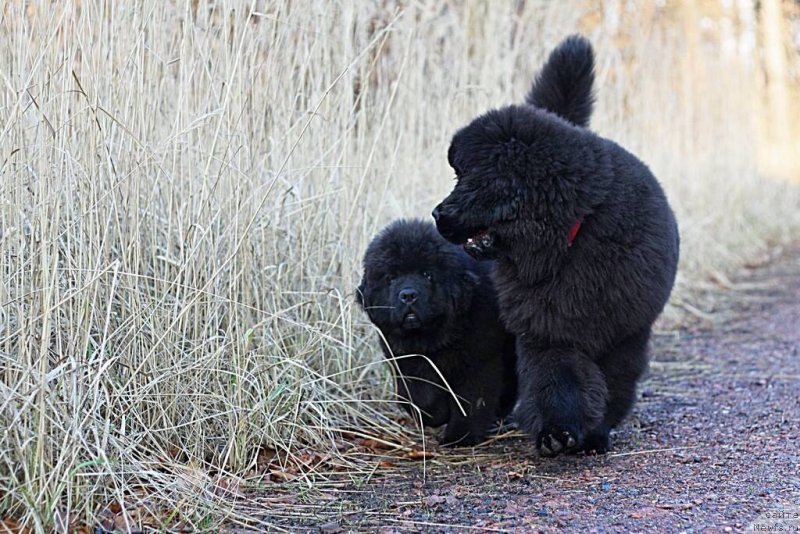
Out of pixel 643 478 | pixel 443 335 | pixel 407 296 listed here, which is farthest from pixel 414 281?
pixel 643 478

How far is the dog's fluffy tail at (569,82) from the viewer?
4277mm

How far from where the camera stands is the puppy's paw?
11.2 ft

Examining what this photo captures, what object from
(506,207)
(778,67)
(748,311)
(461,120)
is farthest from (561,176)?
(778,67)

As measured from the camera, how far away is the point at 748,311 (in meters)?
7.32

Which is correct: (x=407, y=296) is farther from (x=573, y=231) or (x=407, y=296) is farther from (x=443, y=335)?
(x=573, y=231)

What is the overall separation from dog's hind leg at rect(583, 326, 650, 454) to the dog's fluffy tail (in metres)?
1.21

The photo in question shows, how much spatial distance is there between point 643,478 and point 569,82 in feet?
6.26

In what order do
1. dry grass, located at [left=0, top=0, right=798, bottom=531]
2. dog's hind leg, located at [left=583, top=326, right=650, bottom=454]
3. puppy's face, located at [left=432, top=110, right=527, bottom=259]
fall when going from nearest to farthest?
dry grass, located at [left=0, top=0, right=798, bottom=531] < puppy's face, located at [left=432, top=110, right=527, bottom=259] < dog's hind leg, located at [left=583, top=326, right=650, bottom=454]

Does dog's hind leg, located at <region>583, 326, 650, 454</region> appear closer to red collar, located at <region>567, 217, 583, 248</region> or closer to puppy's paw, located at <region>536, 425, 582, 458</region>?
puppy's paw, located at <region>536, 425, 582, 458</region>

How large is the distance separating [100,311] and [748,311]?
564cm

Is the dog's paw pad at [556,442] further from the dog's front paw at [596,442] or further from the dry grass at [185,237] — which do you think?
the dry grass at [185,237]

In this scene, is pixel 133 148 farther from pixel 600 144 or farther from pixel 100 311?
pixel 600 144

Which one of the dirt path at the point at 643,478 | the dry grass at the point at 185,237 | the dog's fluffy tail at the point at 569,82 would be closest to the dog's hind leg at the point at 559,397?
the dirt path at the point at 643,478

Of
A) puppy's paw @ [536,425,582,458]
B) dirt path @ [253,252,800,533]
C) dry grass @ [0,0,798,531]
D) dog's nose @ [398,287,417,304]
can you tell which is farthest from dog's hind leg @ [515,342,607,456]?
dry grass @ [0,0,798,531]
